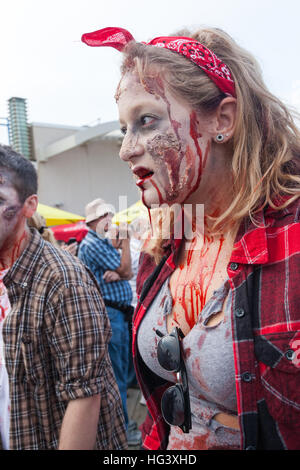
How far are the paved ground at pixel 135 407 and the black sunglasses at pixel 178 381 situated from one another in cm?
339

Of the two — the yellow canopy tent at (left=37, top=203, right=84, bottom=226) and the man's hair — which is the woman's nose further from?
the yellow canopy tent at (left=37, top=203, right=84, bottom=226)

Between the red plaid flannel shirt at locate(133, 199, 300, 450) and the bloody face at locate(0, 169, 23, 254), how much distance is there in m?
1.20

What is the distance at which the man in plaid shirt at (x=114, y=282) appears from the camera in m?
4.03

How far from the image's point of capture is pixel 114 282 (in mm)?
4316

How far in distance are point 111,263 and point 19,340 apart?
2.56 meters

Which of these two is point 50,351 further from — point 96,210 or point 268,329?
point 96,210

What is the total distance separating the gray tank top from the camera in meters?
1.15

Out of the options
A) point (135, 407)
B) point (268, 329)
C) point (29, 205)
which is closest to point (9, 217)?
point (29, 205)

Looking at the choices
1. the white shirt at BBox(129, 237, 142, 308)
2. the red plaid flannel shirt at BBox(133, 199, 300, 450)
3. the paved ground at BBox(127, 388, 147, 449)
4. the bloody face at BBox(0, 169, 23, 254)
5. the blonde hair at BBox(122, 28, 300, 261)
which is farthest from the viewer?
the white shirt at BBox(129, 237, 142, 308)

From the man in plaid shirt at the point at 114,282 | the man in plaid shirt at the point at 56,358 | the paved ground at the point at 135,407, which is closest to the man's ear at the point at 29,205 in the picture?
the man in plaid shirt at the point at 56,358

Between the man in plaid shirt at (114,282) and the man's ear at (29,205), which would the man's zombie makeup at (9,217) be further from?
the man in plaid shirt at (114,282)

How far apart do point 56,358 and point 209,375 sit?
2.68 ft

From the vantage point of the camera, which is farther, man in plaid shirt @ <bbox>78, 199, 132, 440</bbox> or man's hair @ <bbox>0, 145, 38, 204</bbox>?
man in plaid shirt @ <bbox>78, 199, 132, 440</bbox>

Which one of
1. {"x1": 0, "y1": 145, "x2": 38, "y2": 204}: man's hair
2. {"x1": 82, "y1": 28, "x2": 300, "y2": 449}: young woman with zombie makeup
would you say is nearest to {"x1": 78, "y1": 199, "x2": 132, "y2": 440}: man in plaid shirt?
{"x1": 0, "y1": 145, "x2": 38, "y2": 204}: man's hair
